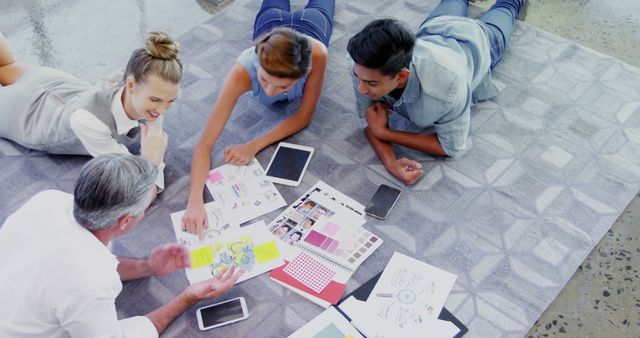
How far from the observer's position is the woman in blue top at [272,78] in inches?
81.4

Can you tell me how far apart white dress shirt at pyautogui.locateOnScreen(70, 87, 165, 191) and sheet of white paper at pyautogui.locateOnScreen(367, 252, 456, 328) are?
45.1 inches

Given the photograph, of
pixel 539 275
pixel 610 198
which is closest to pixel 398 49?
pixel 539 275

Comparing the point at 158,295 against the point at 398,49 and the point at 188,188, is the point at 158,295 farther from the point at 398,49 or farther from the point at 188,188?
the point at 398,49

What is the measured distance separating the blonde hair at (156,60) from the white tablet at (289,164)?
0.62 m

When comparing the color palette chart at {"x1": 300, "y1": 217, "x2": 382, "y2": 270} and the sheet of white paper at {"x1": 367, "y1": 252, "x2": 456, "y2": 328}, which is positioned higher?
the color palette chart at {"x1": 300, "y1": 217, "x2": 382, "y2": 270}

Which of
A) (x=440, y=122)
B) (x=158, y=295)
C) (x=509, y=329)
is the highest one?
(x=440, y=122)

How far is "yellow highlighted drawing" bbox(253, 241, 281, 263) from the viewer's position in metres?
2.13

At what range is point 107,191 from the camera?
57.3 inches

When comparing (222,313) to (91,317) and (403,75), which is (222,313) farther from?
(403,75)

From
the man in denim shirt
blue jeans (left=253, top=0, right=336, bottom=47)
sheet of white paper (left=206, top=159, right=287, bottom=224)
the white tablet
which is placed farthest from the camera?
blue jeans (left=253, top=0, right=336, bottom=47)

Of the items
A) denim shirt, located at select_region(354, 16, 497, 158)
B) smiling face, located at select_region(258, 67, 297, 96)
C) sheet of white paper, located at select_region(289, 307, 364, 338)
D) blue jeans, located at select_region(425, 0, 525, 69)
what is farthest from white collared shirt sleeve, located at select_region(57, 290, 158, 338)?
blue jeans, located at select_region(425, 0, 525, 69)

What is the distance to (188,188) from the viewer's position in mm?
2389

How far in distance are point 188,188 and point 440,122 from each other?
1116 mm

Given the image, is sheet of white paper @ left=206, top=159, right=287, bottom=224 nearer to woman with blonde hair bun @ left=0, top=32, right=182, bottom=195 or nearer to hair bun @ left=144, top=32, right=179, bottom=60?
woman with blonde hair bun @ left=0, top=32, right=182, bottom=195
